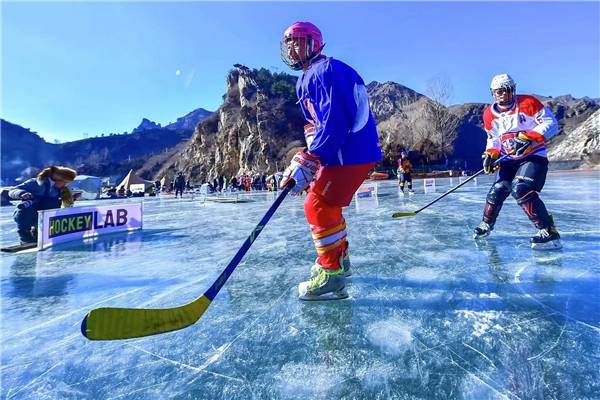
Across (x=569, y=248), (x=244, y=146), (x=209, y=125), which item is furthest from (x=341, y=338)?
(x=209, y=125)

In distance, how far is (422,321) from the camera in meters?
1.78

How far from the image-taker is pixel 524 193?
10.5 feet

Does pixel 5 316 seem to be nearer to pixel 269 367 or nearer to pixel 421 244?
pixel 269 367

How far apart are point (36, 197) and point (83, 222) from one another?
2.41ft

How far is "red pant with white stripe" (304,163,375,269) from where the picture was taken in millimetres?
2248

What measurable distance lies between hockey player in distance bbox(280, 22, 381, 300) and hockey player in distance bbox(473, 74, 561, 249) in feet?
6.25

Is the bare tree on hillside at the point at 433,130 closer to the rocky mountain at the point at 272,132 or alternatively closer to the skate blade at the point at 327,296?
the rocky mountain at the point at 272,132

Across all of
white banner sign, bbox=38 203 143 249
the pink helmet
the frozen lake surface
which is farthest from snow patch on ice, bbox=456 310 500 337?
white banner sign, bbox=38 203 143 249

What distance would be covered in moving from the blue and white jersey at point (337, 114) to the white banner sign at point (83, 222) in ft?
14.4

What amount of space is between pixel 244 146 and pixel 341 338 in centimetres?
6254

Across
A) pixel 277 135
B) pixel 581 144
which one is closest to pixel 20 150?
pixel 277 135

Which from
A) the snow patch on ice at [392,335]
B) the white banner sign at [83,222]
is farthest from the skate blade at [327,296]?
the white banner sign at [83,222]

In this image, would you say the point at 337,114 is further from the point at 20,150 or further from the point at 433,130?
the point at 20,150

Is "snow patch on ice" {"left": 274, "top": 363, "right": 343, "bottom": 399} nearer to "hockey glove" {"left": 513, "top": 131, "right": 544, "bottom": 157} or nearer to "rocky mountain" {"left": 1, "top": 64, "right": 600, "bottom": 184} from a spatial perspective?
"hockey glove" {"left": 513, "top": 131, "right": 544, "bottom": 157}
